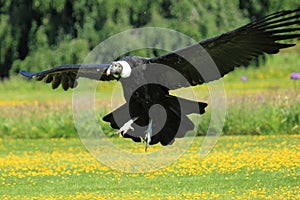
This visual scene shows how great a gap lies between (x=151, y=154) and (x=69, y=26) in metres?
17.7

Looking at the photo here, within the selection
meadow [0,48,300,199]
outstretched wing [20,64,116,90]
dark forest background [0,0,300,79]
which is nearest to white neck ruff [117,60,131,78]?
outstretched wing [20,64,116,90]

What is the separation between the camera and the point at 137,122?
33.2 ft

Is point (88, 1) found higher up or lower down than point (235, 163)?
higher up

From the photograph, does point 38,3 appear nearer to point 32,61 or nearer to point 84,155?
point 32,61

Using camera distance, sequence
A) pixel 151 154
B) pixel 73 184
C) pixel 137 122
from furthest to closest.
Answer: pixel 151 154 → pixel 73 184 → pixel 137 122

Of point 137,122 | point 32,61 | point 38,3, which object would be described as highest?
point 38,3

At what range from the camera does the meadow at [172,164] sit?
10211 millimetres

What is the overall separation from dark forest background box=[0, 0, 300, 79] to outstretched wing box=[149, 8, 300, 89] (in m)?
19.2

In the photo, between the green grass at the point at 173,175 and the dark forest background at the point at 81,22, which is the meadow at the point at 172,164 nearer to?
the green grass at the point at 173,175

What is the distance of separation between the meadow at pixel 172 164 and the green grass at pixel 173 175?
0.01m

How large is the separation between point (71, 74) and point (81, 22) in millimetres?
19722

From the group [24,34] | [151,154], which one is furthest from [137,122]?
[24,34]

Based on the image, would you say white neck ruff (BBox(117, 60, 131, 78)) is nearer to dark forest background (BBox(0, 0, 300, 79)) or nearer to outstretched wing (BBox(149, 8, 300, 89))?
outstretched wing (BBox(149, 8, 300, 89))

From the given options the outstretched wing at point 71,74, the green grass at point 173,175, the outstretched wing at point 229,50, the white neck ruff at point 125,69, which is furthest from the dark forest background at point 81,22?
the white neck ruff at point 125,69
